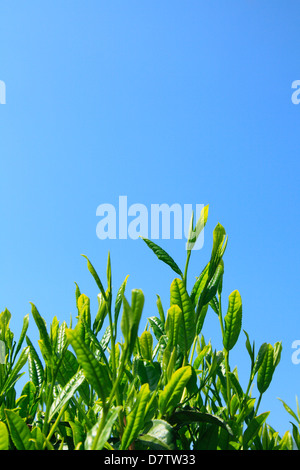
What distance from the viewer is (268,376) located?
1252mm

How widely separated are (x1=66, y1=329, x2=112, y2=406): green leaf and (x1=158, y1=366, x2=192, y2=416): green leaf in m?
0.17

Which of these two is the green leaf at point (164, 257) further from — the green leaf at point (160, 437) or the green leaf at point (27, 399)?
the green leaf at point (27, 399)

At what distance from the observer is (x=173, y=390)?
3.34 feet

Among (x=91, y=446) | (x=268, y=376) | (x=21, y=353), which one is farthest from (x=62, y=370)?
(x=268, y=376)

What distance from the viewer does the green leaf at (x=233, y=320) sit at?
4.03ft

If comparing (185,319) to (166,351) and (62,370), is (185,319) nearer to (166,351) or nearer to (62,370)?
(166,351)

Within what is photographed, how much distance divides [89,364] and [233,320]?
486 millimetres

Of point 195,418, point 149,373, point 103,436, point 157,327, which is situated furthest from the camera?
point 157,327

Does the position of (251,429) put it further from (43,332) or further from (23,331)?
(23,331)

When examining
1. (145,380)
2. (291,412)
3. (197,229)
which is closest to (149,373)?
(145,380)

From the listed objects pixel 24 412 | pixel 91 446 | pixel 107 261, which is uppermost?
pixel 107 261

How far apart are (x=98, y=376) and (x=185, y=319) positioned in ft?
1.01

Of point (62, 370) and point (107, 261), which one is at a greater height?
point (107, 261)

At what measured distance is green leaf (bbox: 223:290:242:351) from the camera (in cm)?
123
